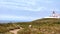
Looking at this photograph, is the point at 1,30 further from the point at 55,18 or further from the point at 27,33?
the point at 55,18

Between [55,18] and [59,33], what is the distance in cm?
4975

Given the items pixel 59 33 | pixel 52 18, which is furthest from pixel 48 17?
pixel 59 33

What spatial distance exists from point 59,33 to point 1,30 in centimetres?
1048

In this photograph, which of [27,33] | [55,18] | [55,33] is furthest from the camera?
[55,18]

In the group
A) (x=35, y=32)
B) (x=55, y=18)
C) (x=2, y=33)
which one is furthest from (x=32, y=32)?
(x=55, y=18)

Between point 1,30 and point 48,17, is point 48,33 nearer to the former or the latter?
point 1,30

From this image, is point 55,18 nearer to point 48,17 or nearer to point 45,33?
point 48,17

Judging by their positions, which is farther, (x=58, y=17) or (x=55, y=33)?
(x=58, y=17)

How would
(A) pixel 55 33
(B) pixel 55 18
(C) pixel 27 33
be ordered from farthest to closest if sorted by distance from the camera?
(B) pixel 55 18 < (A) pixel 55 33 < (C) pixel 27 33

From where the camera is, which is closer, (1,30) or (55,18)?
(1,30)

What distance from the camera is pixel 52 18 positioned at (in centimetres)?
8319

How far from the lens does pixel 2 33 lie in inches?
1223

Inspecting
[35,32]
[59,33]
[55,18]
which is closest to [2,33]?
[35,32]

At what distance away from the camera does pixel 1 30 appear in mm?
34531
